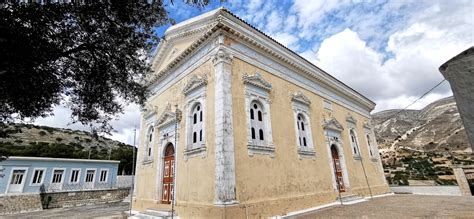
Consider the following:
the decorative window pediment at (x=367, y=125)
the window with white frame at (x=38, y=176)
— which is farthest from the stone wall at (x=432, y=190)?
the window with white frame at (x=38, y=176)

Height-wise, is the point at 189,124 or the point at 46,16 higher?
the point at 46,16

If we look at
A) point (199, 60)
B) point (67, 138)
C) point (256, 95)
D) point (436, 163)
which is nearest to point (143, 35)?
point (199, 60)

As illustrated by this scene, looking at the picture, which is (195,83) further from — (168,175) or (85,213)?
(85,213)

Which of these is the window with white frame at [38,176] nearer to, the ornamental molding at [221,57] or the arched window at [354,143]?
the ornamental molding at [221,57]

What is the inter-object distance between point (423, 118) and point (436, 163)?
52.8 metres

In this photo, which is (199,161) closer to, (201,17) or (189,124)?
(189,124)

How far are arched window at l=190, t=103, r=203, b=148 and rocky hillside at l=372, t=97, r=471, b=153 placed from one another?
188 ft

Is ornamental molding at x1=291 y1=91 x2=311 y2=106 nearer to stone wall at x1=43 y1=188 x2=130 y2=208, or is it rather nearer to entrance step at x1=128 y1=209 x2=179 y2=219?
entrance step at x1=128 y1=209 x2=179 y2=219

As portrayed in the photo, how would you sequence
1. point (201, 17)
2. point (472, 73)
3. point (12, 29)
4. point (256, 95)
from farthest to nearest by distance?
point (201, 17)
point (256, 95)
point (12, 29)
point (472, 73)

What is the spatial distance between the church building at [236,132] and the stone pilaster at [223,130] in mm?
32

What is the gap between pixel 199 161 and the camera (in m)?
8.34

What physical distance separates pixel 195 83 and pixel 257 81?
8.55ft

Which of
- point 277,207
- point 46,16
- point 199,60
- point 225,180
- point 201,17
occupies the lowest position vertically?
point 277,207

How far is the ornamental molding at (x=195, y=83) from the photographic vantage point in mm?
9180
